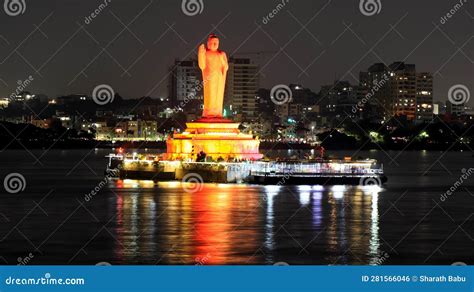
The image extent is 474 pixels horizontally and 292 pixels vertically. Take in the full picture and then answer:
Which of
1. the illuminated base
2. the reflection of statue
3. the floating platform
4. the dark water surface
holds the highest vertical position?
the reflection of statue

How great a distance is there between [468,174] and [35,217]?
39759mm

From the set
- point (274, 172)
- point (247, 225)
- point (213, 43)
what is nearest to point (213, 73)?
point (213, 43)

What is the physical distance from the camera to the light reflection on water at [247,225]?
2216cm

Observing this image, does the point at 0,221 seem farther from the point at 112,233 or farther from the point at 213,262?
the point at 213,262

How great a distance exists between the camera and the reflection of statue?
5025 cm

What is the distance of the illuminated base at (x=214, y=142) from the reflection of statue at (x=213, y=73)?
110 centimetres

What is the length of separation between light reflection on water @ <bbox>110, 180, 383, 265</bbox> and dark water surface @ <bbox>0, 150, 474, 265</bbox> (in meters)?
0.03

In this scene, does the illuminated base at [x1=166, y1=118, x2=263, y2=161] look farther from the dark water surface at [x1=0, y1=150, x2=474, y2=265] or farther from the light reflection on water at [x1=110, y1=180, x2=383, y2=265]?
the light reflection on water at [x1=110, y1=180, x2=383, y2=265]

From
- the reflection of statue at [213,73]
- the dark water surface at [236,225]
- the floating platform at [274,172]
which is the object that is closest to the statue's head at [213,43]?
the reflection of statue at [213,73]

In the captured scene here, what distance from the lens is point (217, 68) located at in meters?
50.7

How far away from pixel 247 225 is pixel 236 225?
0.30 meters

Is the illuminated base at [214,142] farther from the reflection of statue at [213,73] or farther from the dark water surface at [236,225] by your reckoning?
the dark water surface at [236,225]

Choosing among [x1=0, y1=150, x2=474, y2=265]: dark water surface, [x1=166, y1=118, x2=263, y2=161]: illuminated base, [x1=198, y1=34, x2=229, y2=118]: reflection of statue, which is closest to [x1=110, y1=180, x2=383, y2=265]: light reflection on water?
[x1=0, y1=150, x2=474, y2=265]: dark water surface

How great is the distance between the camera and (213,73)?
50844 millimetres
